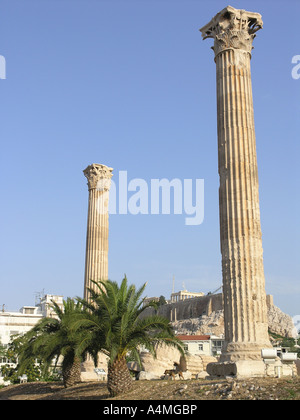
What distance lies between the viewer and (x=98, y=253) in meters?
27.5

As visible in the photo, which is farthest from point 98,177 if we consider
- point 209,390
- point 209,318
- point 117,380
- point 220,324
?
point 209,318

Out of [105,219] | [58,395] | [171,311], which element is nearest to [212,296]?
[171,311]

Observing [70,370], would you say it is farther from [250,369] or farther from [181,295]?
[181,295]

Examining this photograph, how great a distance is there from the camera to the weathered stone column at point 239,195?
49.4 ft

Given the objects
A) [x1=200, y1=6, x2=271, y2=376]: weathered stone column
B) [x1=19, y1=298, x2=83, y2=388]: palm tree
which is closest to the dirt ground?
[x1=200, y1=6, x2=271, y2=376]: weathered stone column

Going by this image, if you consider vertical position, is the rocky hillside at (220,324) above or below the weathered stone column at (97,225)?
below

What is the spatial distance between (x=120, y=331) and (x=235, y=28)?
1096 cm

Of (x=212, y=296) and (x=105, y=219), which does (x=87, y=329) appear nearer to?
(x=105, y=219)

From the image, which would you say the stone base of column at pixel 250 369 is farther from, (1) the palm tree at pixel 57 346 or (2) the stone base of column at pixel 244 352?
(1) the palm tree at pixel 57 346

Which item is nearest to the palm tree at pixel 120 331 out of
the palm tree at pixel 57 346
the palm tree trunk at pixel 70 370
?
the palm tree at pixel 57 346

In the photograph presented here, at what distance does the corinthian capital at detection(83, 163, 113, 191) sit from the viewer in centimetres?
2869

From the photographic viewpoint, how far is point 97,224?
92.0 feet

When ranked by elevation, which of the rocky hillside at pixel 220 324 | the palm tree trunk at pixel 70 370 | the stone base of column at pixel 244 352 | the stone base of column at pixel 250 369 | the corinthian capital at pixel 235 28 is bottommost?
the palm tree trunk at pixel 70 370

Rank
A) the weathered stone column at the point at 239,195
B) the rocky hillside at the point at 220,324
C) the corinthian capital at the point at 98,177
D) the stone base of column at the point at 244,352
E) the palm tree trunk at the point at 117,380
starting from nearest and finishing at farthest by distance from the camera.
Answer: the stone base of column at the point at 244,352 → the weathered stone column at the point at 239,195 → the palm tree trunk at the point at 117,380 → the corinthian capital at the point at 98,177 → the rocky hillside at the point at 220,324
